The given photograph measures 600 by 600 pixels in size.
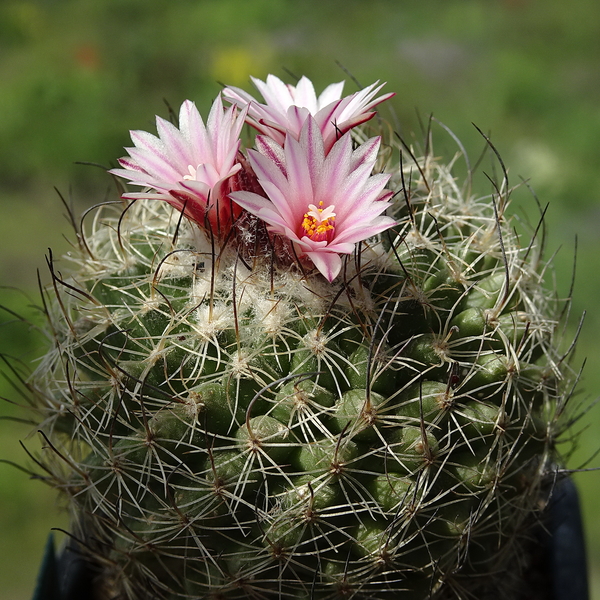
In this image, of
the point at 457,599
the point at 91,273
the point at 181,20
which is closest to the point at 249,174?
the point at 91,273

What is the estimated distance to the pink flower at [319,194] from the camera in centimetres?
101

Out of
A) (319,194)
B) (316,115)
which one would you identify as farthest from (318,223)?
(316,115)

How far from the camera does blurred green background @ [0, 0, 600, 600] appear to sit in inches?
130

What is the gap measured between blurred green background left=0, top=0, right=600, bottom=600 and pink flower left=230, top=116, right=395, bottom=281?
1.89 m

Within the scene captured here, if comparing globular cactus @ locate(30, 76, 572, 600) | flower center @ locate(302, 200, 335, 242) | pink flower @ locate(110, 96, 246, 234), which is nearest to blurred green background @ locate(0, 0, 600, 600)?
globular cactus @ locate(30, 76, 572, 600)

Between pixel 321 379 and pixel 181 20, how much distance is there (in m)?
3.99

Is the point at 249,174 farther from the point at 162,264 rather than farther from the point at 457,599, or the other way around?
the point at 457,599

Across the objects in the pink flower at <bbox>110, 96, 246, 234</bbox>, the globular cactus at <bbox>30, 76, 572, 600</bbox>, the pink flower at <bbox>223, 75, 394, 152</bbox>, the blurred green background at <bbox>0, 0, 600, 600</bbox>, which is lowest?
the globular cactus at <bbox>30, 76, 572, 600</bbox>

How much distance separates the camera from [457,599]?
4.41 ft

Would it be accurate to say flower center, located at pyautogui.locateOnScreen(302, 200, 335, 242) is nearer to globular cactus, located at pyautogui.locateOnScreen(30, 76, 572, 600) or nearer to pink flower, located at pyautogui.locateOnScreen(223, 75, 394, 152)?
globular cactus, located at pyautogui.locateOnScreen(30, 76, 572, 600)

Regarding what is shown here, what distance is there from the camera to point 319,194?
1.08 metres

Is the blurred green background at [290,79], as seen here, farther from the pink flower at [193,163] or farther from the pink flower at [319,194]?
the pink flower at [319,194]

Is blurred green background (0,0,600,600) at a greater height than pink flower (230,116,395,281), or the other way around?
blurred green background (0,0,600,600)

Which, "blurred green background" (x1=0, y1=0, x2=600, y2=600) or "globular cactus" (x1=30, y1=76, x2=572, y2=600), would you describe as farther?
"blurred green background" (x1=0, y1=0, x2=600, y2=600)
